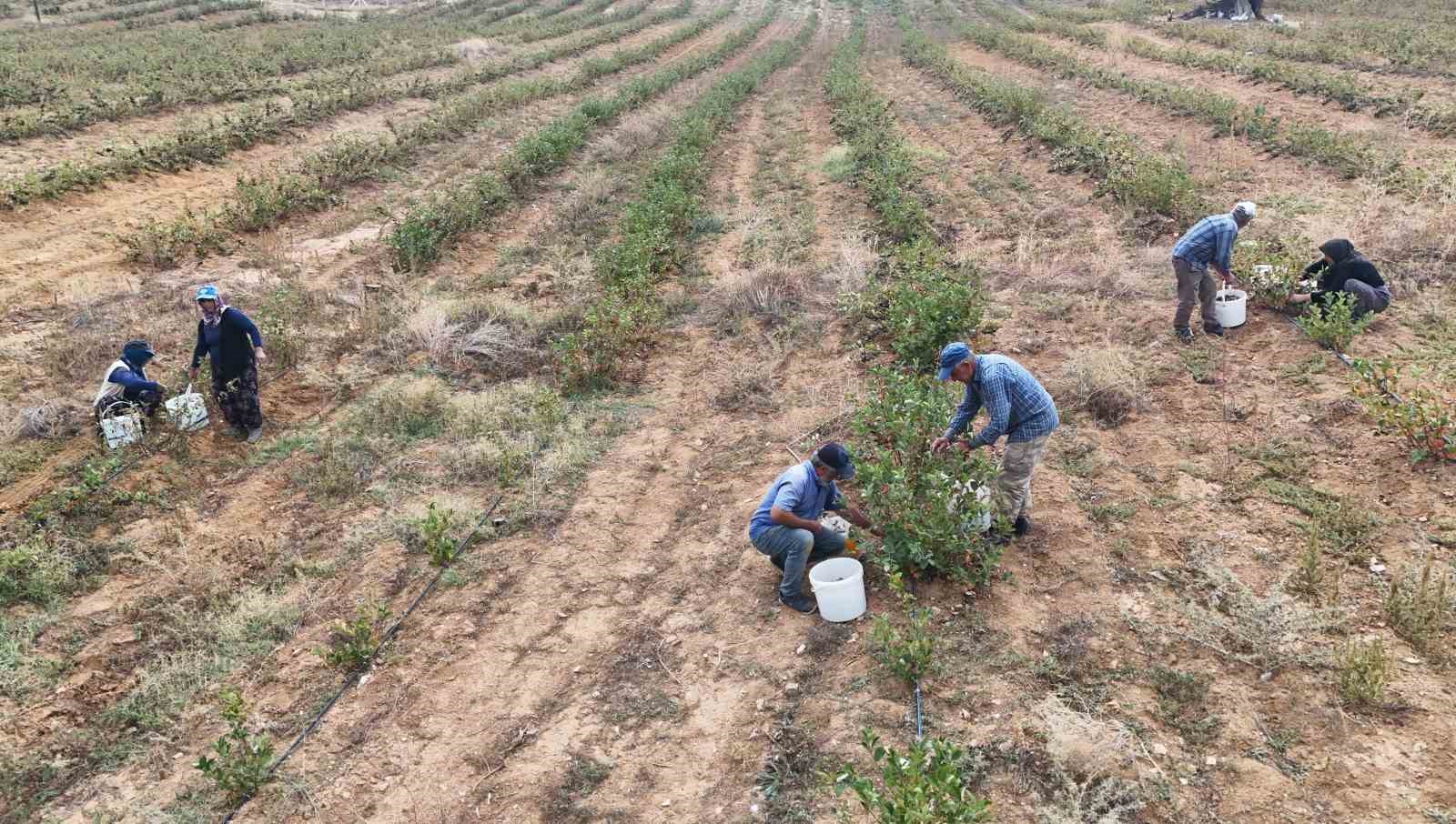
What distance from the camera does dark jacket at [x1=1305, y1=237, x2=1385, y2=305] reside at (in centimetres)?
739

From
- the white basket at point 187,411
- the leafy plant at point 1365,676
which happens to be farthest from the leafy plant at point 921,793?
the white basket at point 187,411

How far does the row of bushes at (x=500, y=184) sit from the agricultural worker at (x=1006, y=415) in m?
8.06

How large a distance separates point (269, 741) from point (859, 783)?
10.8 feet

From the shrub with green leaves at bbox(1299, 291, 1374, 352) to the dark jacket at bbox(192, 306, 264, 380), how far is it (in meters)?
9.03

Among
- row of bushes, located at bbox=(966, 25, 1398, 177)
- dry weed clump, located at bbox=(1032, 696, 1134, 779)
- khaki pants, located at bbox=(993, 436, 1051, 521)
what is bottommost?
dry weed clump, located at bbox=(1032, 696, 1134, 779)

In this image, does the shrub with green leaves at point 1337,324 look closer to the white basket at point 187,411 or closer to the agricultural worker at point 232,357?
the agricultural worker at point 232,357

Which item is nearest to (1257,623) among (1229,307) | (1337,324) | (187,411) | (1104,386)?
(1104,386)

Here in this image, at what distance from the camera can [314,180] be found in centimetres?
1346

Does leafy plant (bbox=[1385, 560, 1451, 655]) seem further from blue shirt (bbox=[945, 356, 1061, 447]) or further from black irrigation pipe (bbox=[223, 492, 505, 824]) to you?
black irrigation pipe (bbox=[223, 492, 505, 824])

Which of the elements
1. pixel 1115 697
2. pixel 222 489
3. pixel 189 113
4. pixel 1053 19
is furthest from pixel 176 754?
pixel 1053 19

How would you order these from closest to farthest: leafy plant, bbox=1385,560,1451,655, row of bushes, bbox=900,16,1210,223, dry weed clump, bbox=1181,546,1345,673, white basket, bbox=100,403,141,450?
leafy plant, bbox=1385,560,1451,655, dry weed clump, bbox=1181,546,1345,673, white basket, bbox=100,403,141,450, row of bushes, bbox=900,16,1210,223

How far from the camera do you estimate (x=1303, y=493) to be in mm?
5680

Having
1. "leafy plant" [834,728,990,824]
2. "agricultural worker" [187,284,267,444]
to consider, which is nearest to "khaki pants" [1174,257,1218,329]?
"leafy plant" [834,728,990,824]

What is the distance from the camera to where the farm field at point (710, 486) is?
13.9 ft
